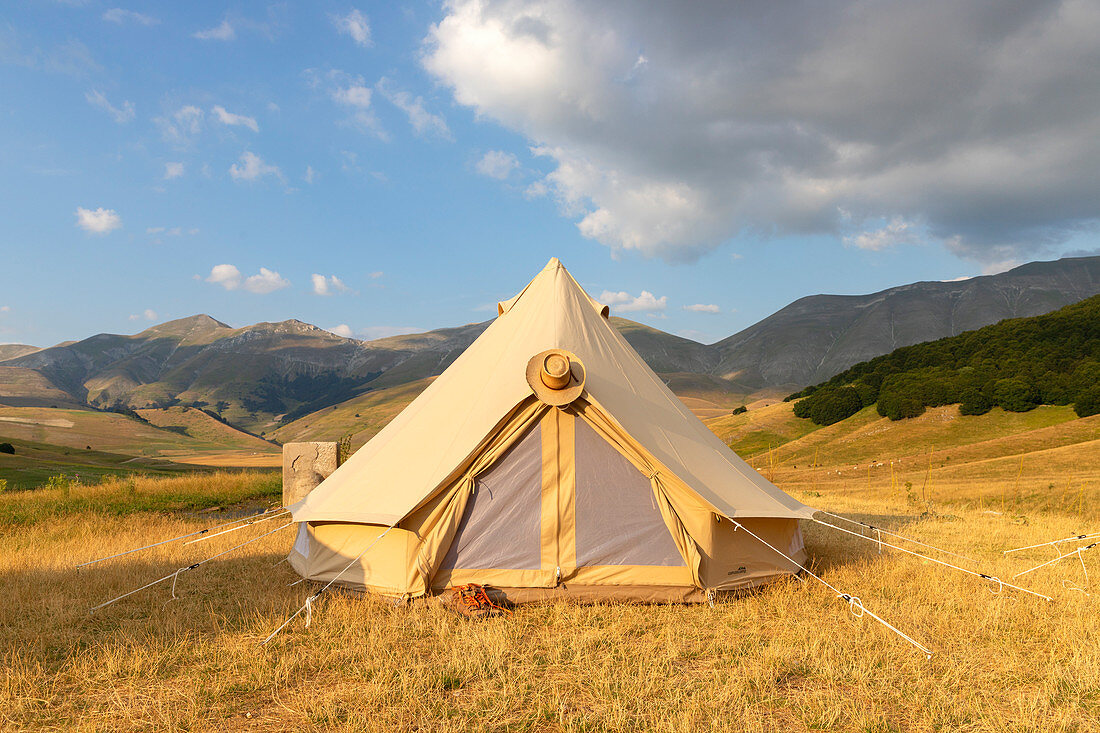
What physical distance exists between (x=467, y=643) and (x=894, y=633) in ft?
11.2

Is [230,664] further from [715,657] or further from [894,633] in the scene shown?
[894,633]

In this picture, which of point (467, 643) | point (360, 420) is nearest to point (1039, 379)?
point (467, 643)

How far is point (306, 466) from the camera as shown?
40.9ft

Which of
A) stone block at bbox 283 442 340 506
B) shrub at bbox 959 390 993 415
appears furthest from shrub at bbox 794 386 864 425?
stone block at bbox 283 442 340 506

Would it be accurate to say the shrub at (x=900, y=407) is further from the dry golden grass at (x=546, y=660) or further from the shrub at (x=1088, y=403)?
the dry golden grass at (x=546, y=660)

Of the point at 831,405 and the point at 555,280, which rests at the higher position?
the point at 555,280

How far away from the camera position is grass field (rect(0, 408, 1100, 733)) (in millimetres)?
3643

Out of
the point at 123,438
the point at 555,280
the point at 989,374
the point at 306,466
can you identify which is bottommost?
the point at 123,438

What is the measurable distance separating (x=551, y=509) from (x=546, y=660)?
5.61 feet

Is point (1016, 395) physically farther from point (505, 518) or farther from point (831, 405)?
point (505, 518)

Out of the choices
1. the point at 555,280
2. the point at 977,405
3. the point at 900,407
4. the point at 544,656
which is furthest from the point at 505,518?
the point at 900,407

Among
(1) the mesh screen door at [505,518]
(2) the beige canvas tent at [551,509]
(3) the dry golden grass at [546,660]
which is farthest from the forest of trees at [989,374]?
(1) the mesh screen door at [505,518]

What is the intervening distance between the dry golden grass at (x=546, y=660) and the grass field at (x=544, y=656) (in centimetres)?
2

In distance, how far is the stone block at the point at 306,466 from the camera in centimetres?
1239
